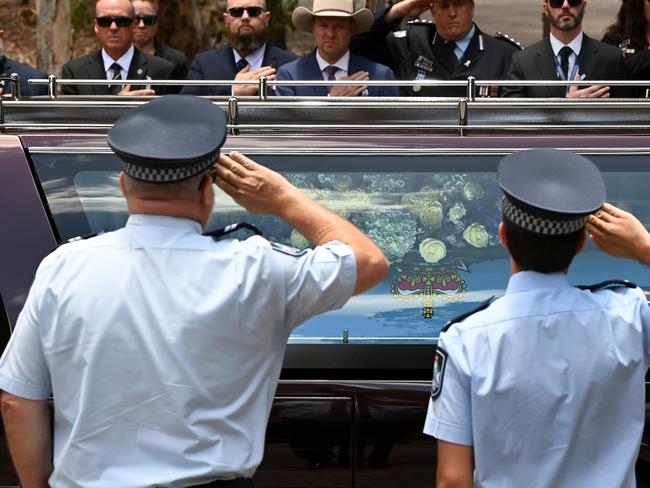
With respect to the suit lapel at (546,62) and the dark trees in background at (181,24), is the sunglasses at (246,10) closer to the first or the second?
the suit lapel at (546,62)

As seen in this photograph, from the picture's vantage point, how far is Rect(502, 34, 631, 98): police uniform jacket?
17.3 feet

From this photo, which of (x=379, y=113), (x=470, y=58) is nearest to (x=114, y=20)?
(x=470, y=58)

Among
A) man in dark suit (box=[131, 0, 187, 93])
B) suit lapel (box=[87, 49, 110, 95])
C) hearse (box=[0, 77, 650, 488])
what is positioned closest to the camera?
hearse (box=[0, 77, 650, 488])

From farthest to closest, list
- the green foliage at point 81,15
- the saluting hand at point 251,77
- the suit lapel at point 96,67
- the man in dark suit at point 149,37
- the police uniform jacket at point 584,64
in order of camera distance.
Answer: the green foliage at point 81,15 < the man in dark suit at point 149,37 < the suit lapel at point 96,67 < the police uniform jacket at point 584,64 < the saluting hand at point 251,77

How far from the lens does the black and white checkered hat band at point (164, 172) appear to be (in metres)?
2.39

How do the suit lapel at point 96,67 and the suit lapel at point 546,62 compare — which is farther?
the suit lapel at point 96,67

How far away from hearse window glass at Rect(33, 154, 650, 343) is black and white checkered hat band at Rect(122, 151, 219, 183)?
99cm

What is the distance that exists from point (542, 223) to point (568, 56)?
320 centimetres

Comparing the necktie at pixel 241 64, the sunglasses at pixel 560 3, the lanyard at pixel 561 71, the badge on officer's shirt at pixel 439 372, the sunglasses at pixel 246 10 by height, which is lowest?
the badge on officer's shirt at pixel 439 372

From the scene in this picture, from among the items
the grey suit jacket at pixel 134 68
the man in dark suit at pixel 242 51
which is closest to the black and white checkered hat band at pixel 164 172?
the man in dark suit at pixel 242 51

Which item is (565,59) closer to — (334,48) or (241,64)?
(334,48)

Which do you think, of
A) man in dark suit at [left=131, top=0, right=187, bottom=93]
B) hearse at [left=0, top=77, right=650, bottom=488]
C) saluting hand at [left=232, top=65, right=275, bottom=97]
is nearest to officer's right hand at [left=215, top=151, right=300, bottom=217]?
hearse at [left=0, top=77, right=650, bottom=488]

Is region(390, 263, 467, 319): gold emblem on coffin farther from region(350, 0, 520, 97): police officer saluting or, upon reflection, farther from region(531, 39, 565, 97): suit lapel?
region(350, 0, 520, 97): police officer saluting

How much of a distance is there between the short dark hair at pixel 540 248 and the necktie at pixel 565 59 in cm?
306
